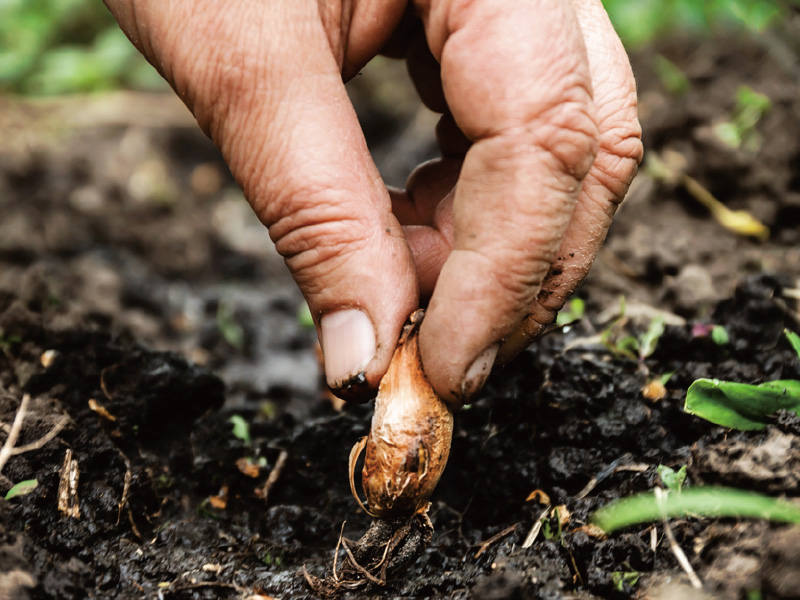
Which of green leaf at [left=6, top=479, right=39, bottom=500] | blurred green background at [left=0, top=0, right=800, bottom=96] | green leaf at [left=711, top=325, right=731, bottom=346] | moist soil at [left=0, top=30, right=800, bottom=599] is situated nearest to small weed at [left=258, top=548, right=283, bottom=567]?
moist soil at [left=0, top=30, right=800, bottom=599]

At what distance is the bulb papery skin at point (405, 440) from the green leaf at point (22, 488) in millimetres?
924

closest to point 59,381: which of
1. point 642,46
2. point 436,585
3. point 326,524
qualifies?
point 326,524

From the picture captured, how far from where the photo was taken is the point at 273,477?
2172 millimetres

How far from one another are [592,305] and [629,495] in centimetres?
129

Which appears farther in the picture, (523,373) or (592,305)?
(592,305)

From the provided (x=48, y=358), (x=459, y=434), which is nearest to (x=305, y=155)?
(x=459, y=434)

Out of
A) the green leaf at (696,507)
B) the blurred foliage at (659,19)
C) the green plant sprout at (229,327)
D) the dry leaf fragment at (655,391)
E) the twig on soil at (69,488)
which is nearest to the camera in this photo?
the green leaf at (696,507)

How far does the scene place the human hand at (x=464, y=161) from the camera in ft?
5.18

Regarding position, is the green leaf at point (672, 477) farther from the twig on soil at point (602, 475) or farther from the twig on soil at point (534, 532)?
the twig on soil at point (534, 532)

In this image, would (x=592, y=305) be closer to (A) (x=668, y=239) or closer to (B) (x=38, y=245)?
(A) (x=668, y=239)

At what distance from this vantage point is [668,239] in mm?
3234

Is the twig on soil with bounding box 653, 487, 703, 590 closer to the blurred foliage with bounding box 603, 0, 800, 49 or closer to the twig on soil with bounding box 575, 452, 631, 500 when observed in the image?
the twig on soil with bounding box 575, 452, 631, 500

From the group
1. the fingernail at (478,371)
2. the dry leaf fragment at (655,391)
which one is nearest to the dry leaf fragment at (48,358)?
the fingernail at (478,371)

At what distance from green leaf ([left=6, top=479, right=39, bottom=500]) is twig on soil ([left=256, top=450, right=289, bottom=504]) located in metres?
0.68
